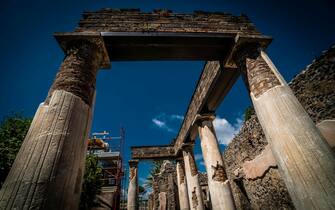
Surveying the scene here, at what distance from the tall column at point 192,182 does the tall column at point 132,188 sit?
323cm

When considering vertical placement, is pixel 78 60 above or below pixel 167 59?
below

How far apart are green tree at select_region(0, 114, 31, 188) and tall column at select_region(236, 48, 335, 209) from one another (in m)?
7.33

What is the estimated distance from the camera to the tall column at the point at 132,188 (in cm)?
912

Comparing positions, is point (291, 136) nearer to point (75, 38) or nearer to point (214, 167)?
point (214, 167)

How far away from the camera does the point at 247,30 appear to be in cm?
385

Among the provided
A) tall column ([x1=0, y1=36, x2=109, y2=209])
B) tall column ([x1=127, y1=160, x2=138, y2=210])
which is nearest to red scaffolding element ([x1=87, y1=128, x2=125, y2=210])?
tall column ([x1=127, y1=160, x2=138, y2=210])

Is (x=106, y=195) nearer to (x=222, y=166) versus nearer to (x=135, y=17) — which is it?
(x=222, y=166)

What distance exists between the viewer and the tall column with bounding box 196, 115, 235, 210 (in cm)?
471

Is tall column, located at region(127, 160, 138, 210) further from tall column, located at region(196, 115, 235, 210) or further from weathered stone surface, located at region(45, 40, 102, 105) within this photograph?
weathered stone surface, located at region(45, 40, 102, 105)

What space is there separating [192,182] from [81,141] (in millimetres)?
6946

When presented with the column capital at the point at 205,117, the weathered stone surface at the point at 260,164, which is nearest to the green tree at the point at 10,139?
the column capital at the point at 205,117

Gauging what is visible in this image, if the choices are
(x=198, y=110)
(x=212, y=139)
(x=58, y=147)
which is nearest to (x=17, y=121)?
(x=58, y=147)

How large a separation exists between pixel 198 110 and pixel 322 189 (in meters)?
4.43

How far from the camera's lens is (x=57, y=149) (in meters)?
1.91
